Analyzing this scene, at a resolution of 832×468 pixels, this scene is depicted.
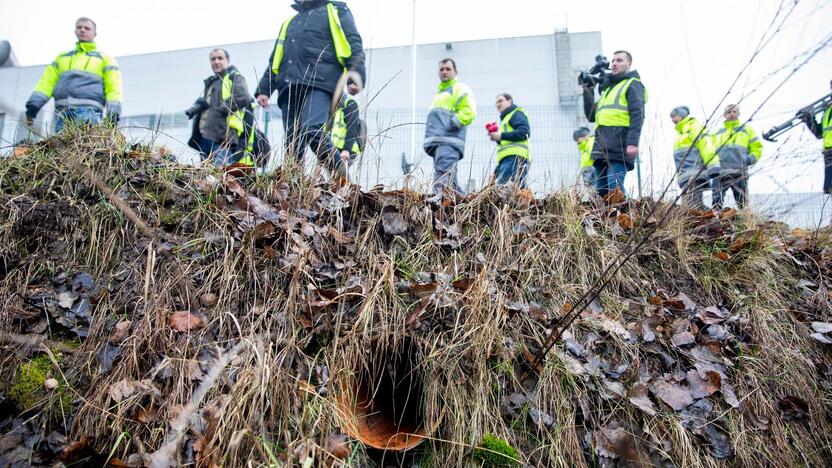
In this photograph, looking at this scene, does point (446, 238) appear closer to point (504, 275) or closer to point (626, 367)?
point (504, 275)

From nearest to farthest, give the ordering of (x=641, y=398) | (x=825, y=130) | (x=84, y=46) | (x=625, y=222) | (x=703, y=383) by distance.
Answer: (x=641, y=398) < (x=703, y=383) < (x=625, y=222) < (x=84, y=46) < (x=825, y=130)

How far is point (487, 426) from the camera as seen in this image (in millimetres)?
2406

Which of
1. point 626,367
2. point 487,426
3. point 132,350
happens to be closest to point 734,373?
point 626,367

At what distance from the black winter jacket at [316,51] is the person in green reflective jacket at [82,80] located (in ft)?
7.32

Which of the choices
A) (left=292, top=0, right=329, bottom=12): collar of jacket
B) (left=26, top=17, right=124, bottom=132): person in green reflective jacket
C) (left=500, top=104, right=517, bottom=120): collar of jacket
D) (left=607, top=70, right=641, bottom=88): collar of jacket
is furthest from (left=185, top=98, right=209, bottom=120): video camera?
(left=607, top=70, right=641, bottom=88): collar of jacket

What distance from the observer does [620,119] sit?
5.33 m

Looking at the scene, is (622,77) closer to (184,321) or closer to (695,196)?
(695,196)

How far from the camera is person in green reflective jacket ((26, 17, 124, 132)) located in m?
5.60

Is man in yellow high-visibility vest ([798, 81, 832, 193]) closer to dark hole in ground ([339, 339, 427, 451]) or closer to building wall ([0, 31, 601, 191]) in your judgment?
dark hole in ground ([339, 339, 427, 451])

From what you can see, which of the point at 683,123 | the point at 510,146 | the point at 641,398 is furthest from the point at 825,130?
the point at 641,398

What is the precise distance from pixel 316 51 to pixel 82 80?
9.54ft

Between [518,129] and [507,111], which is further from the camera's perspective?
[507,111]

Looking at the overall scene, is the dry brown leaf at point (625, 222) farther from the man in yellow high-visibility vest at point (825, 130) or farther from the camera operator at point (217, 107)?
the man in yellow high-visibility vest at point (825, 130)

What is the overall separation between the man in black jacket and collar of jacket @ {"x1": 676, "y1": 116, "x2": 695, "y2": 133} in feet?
16.4
